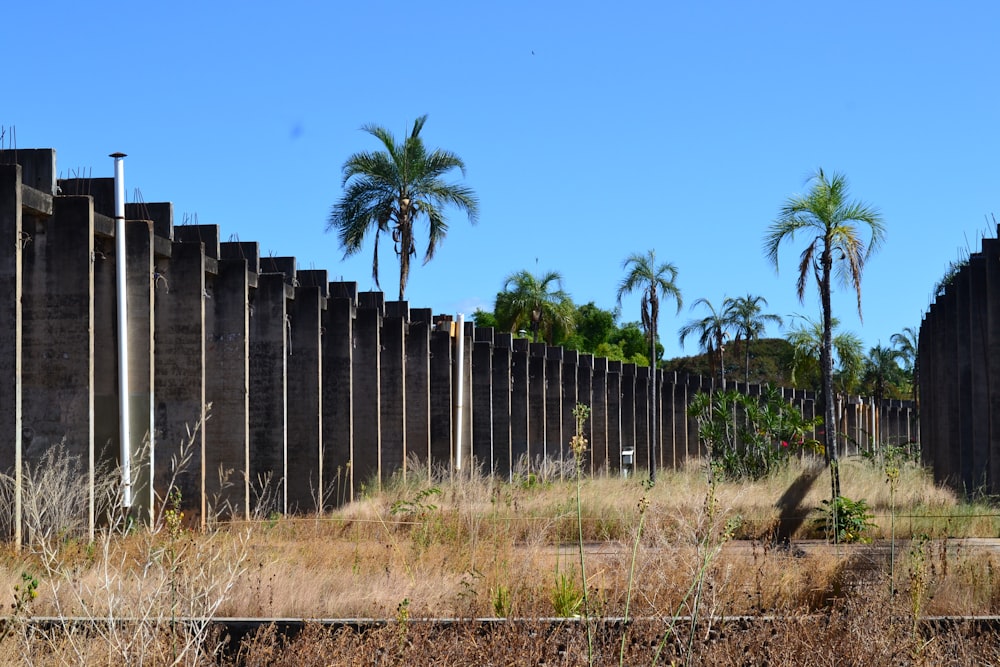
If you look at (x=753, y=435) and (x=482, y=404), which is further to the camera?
(x=482, y=404)

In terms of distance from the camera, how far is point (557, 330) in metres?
47.8

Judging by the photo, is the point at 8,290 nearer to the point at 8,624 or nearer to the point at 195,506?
the point at 195,506

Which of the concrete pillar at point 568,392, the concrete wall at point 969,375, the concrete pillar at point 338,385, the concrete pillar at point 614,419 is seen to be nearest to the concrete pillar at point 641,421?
the concrete pillar at point 614,419

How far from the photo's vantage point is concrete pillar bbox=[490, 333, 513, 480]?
31.0m

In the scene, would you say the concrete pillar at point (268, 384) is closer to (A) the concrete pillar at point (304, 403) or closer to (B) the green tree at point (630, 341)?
(A) the concrete pillar at point (304, 403)

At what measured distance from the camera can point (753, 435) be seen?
2842 cm

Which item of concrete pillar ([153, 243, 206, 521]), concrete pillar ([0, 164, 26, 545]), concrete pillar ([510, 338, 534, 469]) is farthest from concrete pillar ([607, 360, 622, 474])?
concrete pillar ([0, 164, 26, 545])

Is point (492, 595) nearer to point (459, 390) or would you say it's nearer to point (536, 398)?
point (459, 390)

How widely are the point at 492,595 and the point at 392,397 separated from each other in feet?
48.7

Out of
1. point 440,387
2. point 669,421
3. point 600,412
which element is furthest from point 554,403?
point 669,421

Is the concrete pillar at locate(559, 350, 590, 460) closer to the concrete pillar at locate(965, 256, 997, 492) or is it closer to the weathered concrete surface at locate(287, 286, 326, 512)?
the concrete pillar at locate(965, 256, 997, 492)

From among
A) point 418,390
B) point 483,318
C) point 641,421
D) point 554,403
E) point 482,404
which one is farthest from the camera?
point 483,318

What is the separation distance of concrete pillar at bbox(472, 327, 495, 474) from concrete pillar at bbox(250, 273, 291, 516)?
461 inches

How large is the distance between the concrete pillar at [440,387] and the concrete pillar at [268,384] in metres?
8.95
